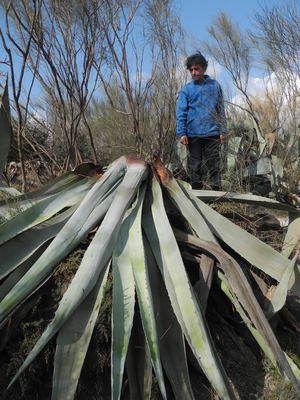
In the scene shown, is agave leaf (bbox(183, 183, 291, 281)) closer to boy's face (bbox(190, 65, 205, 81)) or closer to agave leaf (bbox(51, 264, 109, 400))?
agave leaf (bbox(51, 264, 109, 400))

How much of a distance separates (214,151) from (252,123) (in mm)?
764

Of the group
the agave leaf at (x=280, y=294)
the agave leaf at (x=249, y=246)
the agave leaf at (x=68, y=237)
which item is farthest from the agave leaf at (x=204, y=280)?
the agave leaf at (x=68, y=237)

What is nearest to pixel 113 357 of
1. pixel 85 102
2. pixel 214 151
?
pixel 85 102

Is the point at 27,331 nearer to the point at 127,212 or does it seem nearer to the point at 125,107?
the point at 127,212

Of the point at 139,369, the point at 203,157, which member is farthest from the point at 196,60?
the point at 139,369

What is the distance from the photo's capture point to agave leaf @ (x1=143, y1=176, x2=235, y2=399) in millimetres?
1802

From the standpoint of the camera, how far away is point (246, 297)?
2.08 metres

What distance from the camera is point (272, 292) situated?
97.0 inches

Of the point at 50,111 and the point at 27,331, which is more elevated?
the point at 50,111

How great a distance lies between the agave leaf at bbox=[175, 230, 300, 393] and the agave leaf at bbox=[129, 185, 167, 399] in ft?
1.04

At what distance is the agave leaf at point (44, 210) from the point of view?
7.54 ft

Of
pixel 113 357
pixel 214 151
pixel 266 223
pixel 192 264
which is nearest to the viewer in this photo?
pixel 113 357

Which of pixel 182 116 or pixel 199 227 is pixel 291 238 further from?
pixel 182 116

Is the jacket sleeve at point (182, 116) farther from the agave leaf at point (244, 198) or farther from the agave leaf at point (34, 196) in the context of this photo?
the agave leaf at point (34, 196)
